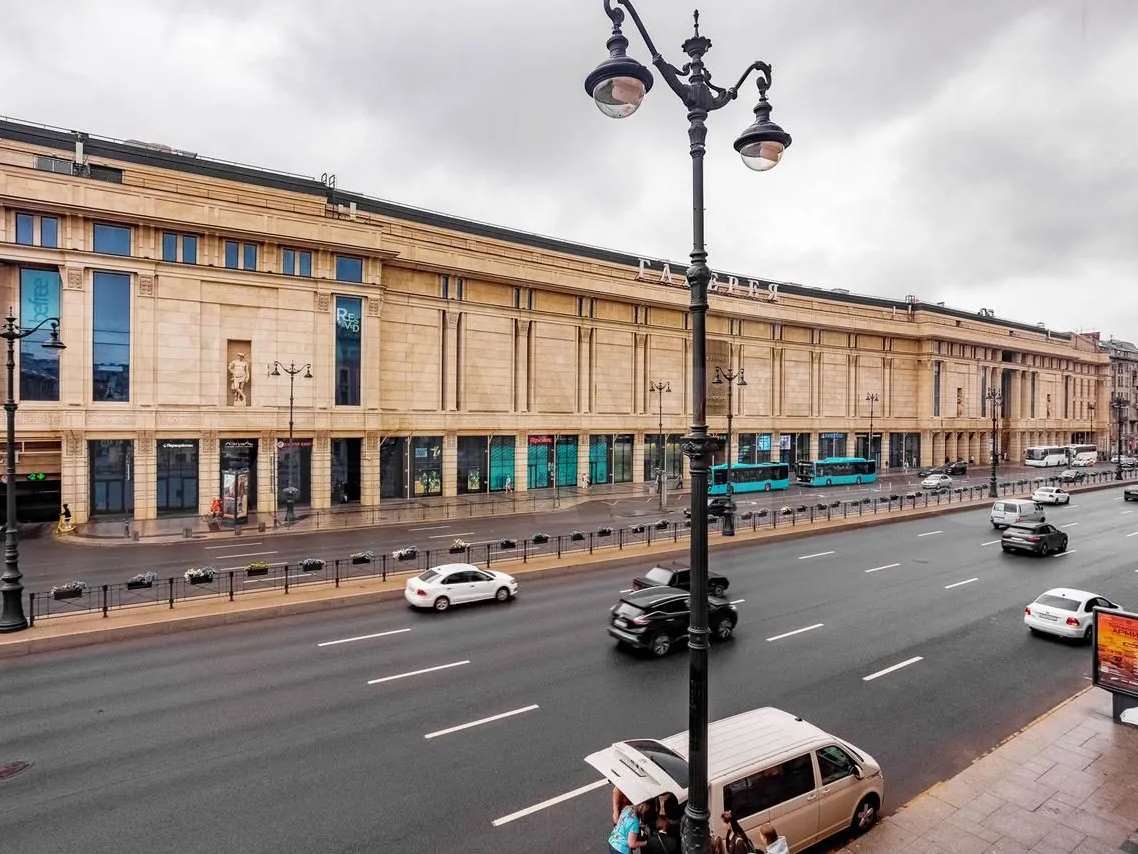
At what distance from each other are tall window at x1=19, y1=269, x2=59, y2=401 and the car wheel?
45.1 metres

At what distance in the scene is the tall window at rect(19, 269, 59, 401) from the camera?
36.3 meters

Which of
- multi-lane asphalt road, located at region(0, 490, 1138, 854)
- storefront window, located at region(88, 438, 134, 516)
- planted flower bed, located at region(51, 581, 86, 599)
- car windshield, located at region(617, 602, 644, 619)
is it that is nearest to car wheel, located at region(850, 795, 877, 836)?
multi-lane asphalt road, located at region(0, 490, 1138, 854)

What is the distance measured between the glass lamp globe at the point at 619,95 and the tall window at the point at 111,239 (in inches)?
1687

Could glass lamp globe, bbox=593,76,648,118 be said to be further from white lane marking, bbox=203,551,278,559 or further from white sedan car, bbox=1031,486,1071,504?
white sedan car, bbox=1031,486,1071,504

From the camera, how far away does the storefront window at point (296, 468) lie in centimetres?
4225

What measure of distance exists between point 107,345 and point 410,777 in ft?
130

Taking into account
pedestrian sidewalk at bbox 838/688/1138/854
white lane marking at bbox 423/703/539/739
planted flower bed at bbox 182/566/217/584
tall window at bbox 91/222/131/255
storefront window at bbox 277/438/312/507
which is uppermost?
tall window at bbox 91/222/131/255

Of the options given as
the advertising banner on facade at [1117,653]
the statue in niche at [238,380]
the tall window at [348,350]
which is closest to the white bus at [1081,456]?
the advertising banner on facade at [1117,653]

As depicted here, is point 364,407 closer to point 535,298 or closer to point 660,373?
point 535,298

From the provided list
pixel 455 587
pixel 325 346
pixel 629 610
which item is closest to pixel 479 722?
pixel 629 610

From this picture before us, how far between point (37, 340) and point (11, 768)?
1416 inches

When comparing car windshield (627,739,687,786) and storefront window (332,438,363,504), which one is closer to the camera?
car windshield (627,739,687,786)

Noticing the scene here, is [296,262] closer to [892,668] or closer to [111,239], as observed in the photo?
[111,239]

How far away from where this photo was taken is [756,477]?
187ft
